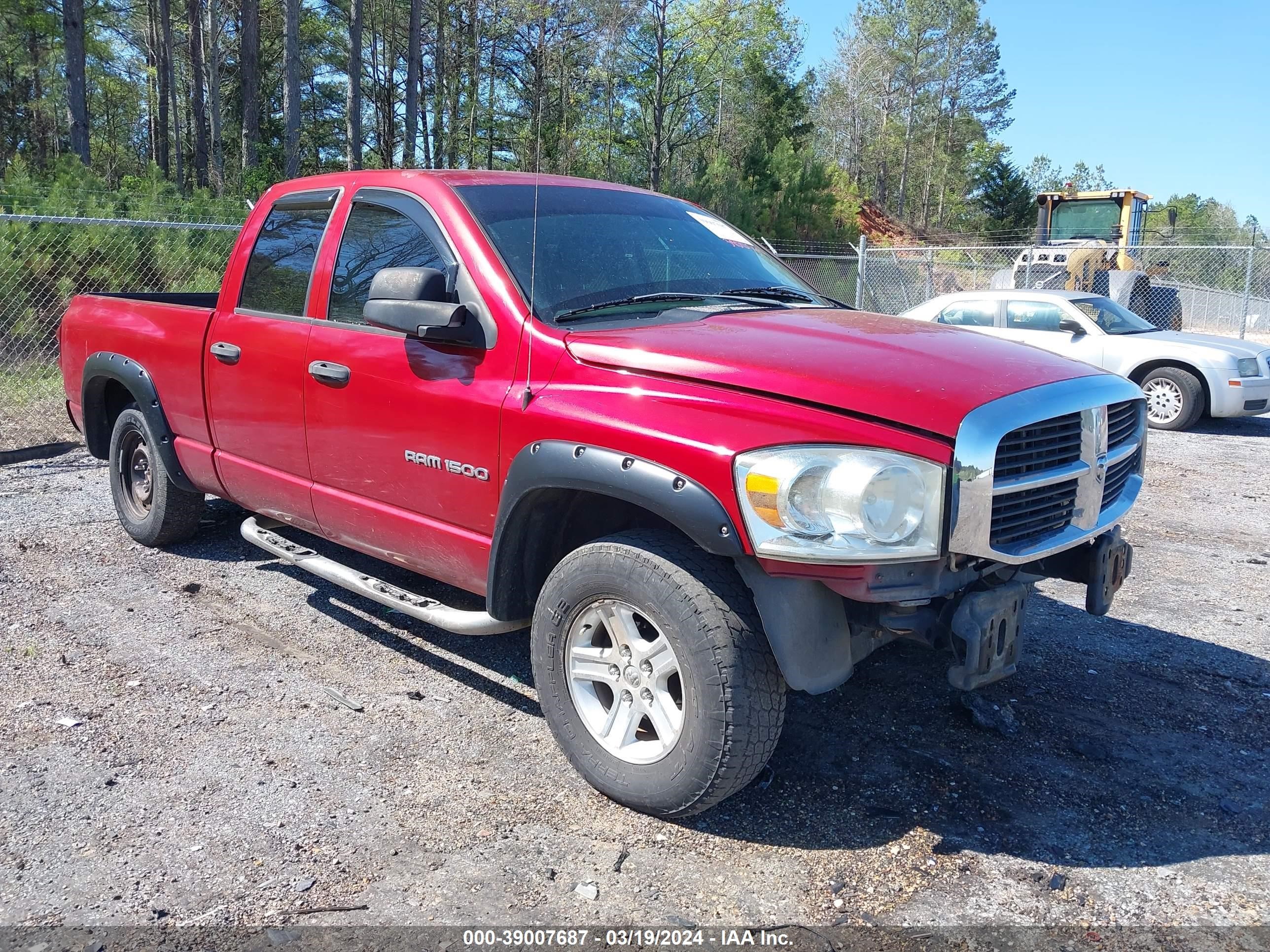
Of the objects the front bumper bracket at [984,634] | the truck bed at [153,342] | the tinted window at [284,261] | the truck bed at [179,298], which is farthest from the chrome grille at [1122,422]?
the truck bed at [179,298]

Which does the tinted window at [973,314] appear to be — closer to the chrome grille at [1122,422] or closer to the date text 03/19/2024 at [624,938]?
the chrome grille at [1122,422]

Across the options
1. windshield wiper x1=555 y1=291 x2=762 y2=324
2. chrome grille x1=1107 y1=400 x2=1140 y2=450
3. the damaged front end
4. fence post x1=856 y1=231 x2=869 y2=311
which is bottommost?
the damaged front end

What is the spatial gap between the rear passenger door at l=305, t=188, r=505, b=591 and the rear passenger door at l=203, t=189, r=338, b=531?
151 mm

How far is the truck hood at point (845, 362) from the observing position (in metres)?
2.66

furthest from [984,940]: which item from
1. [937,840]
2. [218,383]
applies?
[218,383]

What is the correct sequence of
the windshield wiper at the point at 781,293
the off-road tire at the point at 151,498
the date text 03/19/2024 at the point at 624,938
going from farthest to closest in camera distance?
the off-road tire at the point at 151,498, the windshield wiper at the point at 781,293, the date text 03/19/2024 at the point at 624,938

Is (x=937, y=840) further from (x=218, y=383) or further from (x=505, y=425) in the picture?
(x=218, y=383)

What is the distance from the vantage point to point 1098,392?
10.2 ft

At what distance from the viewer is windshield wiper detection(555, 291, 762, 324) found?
11.0ft

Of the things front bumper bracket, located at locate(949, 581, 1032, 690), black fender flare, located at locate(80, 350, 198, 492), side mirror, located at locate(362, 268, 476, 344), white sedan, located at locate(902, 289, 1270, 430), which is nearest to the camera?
front bumper bracket, located at locate(949, 581, 1032, 690)

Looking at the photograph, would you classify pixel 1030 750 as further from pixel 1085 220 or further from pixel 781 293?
pixel 1085 220

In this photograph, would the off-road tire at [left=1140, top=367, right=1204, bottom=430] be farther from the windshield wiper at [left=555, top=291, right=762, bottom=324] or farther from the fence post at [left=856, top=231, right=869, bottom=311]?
the windshield wiper at [left=555, top=291, right=762, bottom=324]

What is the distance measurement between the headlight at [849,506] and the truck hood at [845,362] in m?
0.14

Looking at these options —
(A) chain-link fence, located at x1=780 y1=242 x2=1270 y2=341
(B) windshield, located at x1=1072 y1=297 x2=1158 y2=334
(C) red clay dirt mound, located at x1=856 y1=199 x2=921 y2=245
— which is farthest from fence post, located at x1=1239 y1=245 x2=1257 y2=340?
(C) red clay dirt mound, located at x1=856 y1=199 x2=921 y2=245
